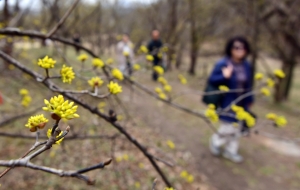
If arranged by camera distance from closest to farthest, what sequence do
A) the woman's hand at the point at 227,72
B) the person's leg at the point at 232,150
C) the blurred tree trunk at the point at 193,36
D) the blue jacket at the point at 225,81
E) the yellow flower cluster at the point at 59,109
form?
the yellow flower cluster at the point at 59,109, the woman's hand at the point at 227,72, the blue jacket at the point at 225,81, the person's leg at the point at 232,150, the blurred tree trunk at the point at 193,36

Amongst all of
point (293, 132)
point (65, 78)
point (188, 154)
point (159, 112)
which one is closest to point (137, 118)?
point (159, 112)

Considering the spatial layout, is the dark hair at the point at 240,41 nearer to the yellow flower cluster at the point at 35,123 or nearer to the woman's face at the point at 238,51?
the woman's face at the point at 238,51

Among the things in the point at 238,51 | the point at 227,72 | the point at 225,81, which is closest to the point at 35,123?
the point at 227,72

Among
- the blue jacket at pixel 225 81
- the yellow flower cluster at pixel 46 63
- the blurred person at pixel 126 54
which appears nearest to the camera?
the yellow flower cluster at pixel 46 63

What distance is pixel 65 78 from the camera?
112 centimetres

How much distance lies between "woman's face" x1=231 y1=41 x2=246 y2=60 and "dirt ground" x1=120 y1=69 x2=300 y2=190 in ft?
5.63

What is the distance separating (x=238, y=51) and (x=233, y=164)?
2.09m

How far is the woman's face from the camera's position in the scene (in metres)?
4.07

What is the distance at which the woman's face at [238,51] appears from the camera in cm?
407

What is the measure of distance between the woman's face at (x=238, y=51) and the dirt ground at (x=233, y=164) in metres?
1.72

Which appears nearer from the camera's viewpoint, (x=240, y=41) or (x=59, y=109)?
(x=59, y=109)

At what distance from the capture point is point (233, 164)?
472 centimetres

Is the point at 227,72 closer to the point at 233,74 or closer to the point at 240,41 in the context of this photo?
the point at 233,74

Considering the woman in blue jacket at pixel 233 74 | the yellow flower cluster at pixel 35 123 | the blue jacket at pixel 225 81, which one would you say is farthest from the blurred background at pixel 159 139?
the yellow flower cluster at pixel 35 123
